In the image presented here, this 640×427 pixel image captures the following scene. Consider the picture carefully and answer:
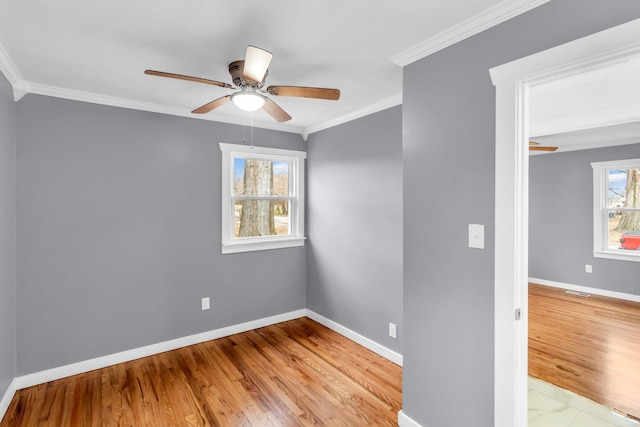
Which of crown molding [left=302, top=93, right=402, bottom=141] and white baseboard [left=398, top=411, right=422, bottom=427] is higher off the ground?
crown molding [left=302, top=93, right=402, bottom=141]

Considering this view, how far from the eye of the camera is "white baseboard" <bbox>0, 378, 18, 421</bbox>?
7.20ft

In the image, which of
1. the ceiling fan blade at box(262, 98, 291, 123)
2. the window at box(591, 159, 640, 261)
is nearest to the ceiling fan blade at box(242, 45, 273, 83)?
the ceiling fan blade at box(262, 98, 291, 123)

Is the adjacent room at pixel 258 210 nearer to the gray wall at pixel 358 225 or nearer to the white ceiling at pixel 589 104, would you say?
the gray wall at pixel 358 225

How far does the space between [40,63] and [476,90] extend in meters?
2.83

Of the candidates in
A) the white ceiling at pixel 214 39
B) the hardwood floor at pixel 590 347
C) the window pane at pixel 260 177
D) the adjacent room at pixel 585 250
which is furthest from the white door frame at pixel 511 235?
the window pane at pixel 260 177

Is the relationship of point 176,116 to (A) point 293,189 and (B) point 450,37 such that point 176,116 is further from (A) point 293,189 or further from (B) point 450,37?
(B) point 450,37

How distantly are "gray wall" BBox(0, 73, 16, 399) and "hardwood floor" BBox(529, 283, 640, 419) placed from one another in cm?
420

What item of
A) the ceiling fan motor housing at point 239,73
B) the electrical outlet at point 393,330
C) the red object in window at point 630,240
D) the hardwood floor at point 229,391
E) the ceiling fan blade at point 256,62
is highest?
the ceiling fan motor housing at point 239,73

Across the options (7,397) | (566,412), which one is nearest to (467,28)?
(566,412)

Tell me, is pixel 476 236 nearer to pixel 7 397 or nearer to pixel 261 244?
pixel 261 244

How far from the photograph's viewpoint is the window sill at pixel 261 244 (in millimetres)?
3540

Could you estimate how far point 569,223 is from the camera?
218 inches

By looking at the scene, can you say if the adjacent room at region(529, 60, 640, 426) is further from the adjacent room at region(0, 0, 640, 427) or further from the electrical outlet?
the electrical outlet

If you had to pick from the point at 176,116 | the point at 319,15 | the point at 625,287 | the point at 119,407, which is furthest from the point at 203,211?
the point at 625,287
